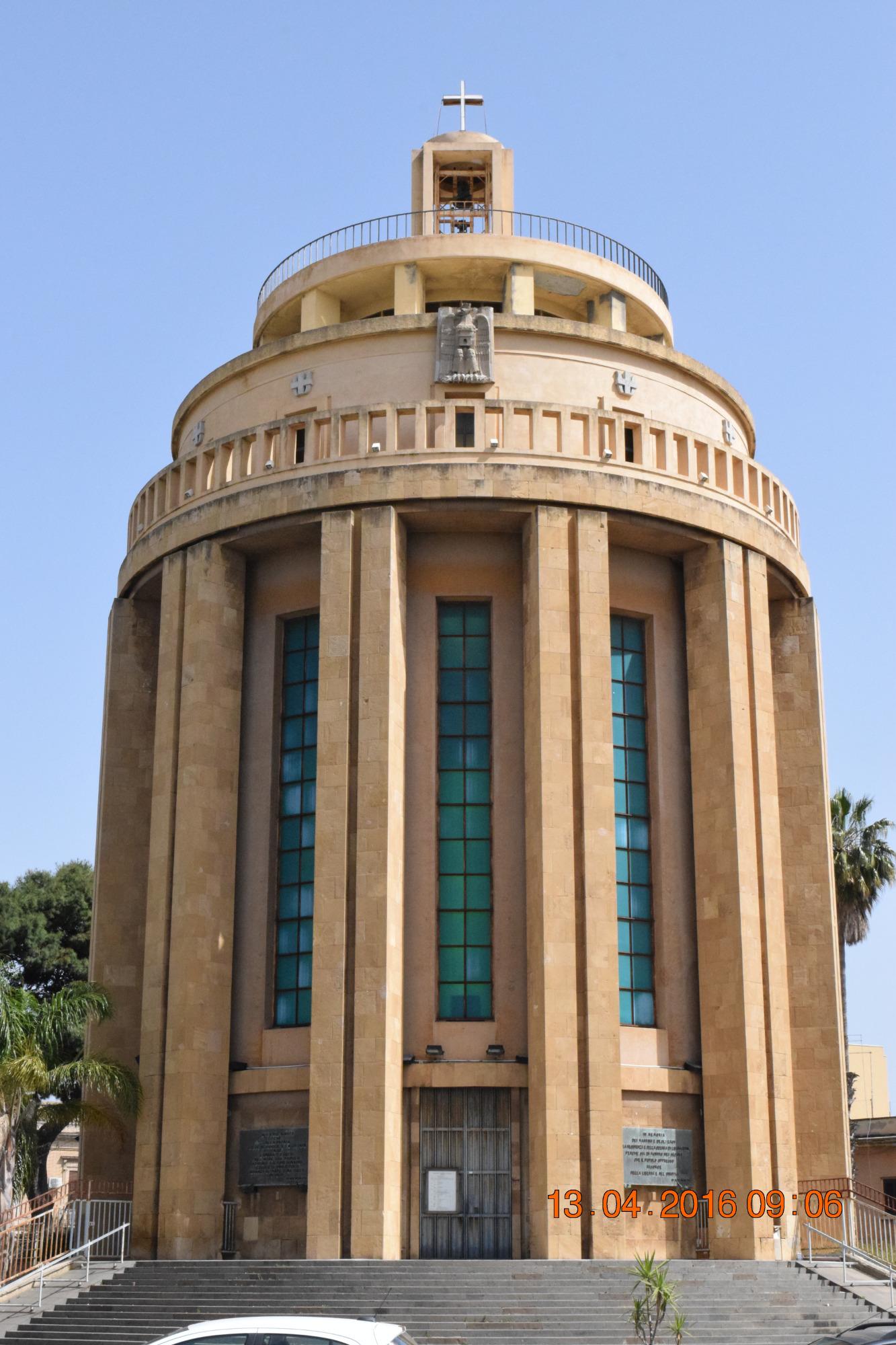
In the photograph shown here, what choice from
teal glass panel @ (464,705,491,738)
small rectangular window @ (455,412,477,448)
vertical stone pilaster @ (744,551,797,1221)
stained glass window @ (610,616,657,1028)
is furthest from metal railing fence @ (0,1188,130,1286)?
small rectangular window @ (455,412,477,448)

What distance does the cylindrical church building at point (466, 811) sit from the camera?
25156 mm

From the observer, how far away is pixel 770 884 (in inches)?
1079

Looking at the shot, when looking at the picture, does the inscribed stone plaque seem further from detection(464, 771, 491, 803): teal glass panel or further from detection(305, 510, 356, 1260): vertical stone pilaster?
detection(464, 771, 491, 803): teal glass panel

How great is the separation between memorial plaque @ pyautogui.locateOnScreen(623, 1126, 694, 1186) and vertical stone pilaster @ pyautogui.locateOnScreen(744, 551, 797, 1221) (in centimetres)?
→ 136


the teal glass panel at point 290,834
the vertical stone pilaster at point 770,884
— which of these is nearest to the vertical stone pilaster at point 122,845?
the teal glass panel at point 290,834

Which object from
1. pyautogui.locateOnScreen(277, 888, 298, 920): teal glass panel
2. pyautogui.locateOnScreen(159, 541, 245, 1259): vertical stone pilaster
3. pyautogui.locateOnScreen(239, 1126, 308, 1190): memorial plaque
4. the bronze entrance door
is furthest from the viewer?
pyautogui.locateOnScreen(277, 888, 298, 920): teal glass panel

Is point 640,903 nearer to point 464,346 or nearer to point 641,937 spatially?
point 641,937

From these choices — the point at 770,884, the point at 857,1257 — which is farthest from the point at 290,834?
the point at 857,1257

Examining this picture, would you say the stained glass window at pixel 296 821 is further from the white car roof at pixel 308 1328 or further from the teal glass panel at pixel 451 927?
the white car roof at pixel 308 1328

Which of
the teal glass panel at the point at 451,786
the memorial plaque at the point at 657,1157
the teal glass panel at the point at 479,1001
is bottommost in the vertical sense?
the memorial plaque at the point at 657,1157

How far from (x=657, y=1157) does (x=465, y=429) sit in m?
12.4

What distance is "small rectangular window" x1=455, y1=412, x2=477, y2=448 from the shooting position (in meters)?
28.1

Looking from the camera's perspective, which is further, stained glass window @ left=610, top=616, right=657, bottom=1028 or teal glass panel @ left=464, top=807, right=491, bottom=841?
teal glass panel @ left=464, top=807, right=491, bottom=841

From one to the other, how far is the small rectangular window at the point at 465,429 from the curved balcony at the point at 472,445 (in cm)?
2
